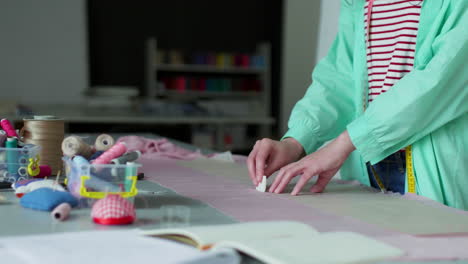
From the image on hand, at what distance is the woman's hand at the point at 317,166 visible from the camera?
3.76 ft

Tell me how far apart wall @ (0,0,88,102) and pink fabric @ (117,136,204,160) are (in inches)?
182

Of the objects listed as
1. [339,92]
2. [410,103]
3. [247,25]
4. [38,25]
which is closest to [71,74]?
[38,25]

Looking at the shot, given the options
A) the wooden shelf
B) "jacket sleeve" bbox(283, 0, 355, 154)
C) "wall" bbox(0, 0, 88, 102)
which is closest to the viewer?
"jacket sleeve" bbox(283, 0, 355, 154)

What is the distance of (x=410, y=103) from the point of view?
1.11 m

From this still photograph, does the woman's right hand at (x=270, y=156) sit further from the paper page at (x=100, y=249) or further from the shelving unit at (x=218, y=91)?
the shelving unit at (x=218, y=91)

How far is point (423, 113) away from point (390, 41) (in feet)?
0.93

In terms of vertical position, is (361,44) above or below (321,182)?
above

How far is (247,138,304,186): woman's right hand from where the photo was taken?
1.23 metres

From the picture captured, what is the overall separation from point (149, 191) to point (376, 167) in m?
0.56

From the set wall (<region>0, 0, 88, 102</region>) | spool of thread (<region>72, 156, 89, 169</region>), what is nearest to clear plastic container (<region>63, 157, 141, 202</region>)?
spool of thread (<region>72, 156, 89, 169</region>)

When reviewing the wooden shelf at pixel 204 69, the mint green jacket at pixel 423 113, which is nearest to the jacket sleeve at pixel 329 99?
the mint green jacket at pixel 423 113

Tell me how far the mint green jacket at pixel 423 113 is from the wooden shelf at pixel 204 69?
5115 mm

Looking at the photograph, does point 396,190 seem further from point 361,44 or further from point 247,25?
point 247,25

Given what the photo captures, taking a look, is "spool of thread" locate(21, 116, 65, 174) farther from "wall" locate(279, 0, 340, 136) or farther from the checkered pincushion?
"wall" locate(279, 0, 340, 136)
